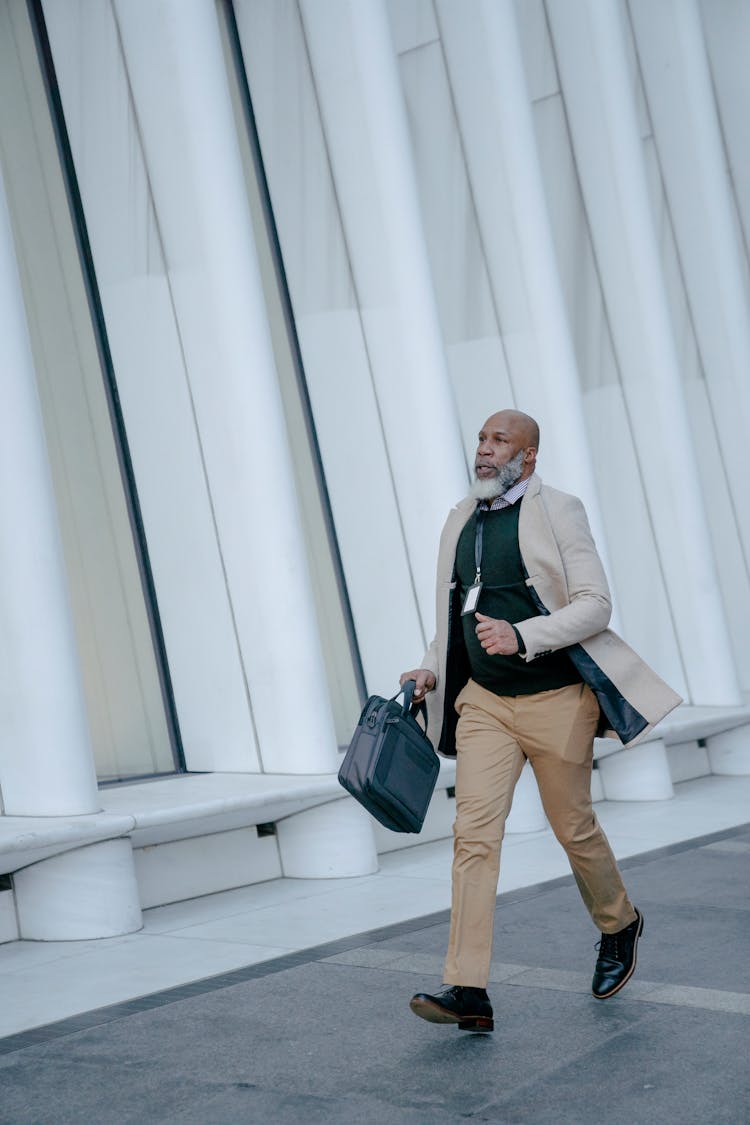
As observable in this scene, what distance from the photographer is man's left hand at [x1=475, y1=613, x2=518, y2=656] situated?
4.52 metres

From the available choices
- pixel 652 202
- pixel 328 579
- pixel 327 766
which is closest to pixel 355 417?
pixel 328 579

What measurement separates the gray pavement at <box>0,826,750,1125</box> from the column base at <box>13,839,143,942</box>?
3.95 ft

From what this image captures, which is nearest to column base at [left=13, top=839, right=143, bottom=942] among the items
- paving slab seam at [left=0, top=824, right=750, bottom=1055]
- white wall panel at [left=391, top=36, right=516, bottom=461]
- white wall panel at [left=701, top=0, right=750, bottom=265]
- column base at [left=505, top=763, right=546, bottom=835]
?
paving slab seam at [left=0, top=824, right=750, bottom=1055]

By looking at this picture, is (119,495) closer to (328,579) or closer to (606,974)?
(328,579)

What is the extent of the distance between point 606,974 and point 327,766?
3429 millimetres

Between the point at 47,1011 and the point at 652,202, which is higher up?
the point at 652,202

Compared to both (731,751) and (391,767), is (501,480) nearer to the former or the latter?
(391,767)

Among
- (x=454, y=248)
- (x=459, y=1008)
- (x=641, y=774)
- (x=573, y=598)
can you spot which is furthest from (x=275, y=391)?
(x=459, y=1008)

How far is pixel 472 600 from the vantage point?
4691mm

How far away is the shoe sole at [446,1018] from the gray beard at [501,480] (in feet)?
5.48

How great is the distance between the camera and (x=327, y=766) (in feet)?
26.8

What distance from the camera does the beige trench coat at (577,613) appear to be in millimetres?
4733

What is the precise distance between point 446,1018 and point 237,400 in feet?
14.9

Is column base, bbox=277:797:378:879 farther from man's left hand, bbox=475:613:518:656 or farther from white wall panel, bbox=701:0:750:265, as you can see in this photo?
white wall panel, bbox=701:0:750:265
